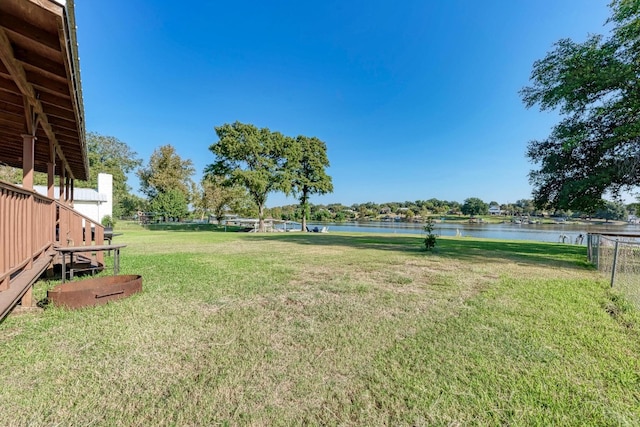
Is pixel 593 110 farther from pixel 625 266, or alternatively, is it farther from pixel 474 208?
pixel 474 208

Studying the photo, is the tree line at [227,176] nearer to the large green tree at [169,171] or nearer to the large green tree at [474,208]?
the large green tree at [169,171]

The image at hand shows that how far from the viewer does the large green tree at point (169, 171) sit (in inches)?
1380

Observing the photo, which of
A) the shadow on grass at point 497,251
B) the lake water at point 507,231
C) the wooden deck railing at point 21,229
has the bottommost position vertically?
the lake water at point 507,231

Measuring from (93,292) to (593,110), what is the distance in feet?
50.1

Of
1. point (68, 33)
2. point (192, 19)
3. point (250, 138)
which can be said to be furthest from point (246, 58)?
point (68, 33)

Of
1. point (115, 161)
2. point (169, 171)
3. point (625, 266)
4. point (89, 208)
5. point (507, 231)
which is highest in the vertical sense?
point (115, 161)

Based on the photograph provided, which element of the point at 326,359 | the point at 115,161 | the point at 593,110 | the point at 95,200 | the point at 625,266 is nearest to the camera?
the point at 326,359

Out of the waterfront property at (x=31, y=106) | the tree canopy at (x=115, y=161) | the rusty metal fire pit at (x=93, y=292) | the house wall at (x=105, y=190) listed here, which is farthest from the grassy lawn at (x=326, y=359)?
the tree canopy at (x=115, y=161)

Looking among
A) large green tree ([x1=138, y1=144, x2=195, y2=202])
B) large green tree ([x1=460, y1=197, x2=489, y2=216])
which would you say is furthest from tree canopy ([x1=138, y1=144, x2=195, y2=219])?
large green tree ([x1=460, y1=197, x2=489, y2=216])

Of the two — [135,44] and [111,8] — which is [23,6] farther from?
[135,44]

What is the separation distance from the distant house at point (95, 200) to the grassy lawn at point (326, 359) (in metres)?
19.4

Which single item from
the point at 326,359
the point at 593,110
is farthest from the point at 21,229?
the point at 593,110

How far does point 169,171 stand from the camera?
35812 mm

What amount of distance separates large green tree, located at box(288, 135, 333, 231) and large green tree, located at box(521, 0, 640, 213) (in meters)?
15.8
